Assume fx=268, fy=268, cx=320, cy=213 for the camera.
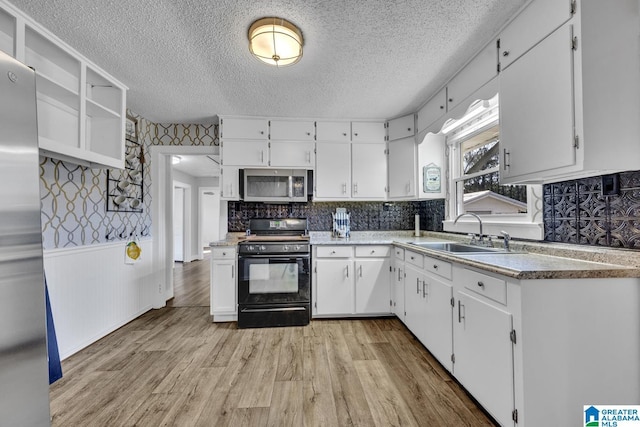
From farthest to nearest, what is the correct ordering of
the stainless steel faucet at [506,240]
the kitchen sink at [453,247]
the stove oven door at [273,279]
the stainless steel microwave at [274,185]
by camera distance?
1. the stainless steel microwave at [274,185]
2. the stove oven door at [273,279]
3. the kitchen sink at [453,247]
4. the stainless steel faucet at [506,240]

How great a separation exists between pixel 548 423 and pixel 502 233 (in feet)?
3.89

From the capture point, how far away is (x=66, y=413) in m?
1.58

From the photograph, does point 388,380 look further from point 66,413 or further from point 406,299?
point 66,413

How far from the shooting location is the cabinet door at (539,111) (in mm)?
1338

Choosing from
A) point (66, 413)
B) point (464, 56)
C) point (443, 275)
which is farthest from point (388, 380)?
point (464, 56)

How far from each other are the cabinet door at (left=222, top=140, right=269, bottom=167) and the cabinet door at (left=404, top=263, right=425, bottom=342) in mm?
2036

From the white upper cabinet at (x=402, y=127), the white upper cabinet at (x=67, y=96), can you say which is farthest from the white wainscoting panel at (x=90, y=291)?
the white upper cabinet at (x=402, y=127)

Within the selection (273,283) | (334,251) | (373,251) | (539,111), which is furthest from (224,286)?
(539,111)

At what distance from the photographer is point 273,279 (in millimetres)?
2867

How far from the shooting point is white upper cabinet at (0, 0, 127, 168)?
1.63 m

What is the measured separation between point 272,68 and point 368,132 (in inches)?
60.5

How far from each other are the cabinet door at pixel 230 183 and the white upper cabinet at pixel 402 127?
1939mm

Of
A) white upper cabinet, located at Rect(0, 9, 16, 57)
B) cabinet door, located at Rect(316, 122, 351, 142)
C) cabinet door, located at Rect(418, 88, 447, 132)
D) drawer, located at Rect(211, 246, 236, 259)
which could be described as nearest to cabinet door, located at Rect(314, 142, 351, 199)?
cabinet door, located at Rect(316, 122, 351, 142)

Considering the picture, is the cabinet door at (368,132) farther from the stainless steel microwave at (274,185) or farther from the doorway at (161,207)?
the doorway at (161,207)
